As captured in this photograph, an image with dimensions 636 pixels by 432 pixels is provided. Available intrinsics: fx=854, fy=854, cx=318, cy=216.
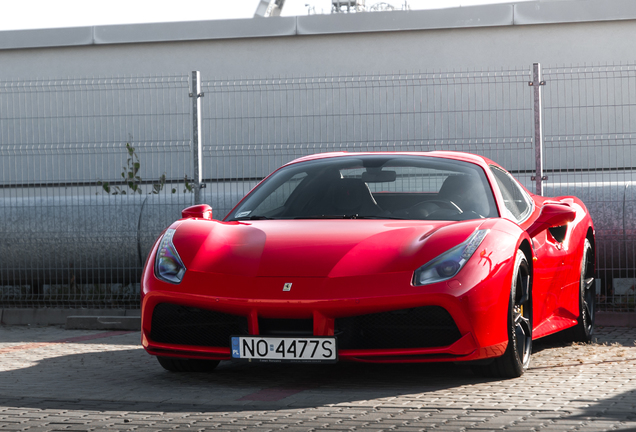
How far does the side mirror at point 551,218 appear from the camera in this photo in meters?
5.35

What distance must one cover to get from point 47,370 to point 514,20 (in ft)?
45.8

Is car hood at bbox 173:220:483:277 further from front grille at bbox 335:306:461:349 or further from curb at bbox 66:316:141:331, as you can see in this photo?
curb at bbox 66:316:141:331

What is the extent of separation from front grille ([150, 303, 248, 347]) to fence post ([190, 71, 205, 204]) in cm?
391

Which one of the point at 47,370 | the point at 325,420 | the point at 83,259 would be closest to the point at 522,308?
the point at 325,420

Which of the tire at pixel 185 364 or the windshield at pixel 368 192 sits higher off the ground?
the windshield at pixel 368 192

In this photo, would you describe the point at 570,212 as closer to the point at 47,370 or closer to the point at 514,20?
the point at 47,370

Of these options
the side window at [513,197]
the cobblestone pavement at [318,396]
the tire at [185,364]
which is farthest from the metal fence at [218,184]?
the tire at [185,364]

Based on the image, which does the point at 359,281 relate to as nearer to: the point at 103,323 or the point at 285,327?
the point at 285,327

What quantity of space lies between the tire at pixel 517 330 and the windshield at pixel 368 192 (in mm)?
441

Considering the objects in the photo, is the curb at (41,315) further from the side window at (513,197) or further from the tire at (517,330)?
the tire at (517,330)

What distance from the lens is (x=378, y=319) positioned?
14.1 ft

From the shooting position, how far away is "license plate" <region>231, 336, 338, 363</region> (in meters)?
4.27

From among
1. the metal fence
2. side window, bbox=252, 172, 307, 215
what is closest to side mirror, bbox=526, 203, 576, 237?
side window, bbox=252, 172, 307, 215

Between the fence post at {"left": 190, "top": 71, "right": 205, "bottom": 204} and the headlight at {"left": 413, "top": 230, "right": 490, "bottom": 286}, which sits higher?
the fence post at {"left": 190, "top": 71, "right": 205, "bottom": 204}
